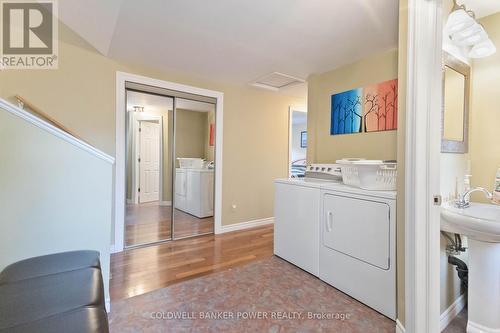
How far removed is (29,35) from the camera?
2193mm

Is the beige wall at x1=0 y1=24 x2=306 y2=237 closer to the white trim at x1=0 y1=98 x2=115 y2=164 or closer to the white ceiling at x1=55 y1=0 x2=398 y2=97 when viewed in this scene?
the white ceiling at x1=55 y1=0 x2=398 y2=97

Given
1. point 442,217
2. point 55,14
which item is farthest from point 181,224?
point 442,217

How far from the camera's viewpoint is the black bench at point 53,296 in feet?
2.69

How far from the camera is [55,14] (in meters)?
2.07

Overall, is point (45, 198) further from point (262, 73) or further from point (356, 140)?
point (356, 140)

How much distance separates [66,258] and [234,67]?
252 cm

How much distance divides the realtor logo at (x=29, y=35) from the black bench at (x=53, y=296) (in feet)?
6.59

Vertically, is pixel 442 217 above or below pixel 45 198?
below

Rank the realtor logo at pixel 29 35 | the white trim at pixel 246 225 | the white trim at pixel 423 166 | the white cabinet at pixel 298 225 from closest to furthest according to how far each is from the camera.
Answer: the white trim at pixel 423 166, the realtor logo at pixel 29 35, the white cabinet at pixel 298 225, the white trim at pixel 246 225

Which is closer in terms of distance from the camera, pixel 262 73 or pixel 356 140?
pixel 356 140

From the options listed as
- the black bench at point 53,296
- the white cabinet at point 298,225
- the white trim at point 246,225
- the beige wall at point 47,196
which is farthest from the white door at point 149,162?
the black bench at point 53,296

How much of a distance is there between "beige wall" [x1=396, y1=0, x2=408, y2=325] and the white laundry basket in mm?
248

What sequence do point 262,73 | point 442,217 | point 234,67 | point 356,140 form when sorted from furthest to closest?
point 262,73, point 234,67, point 356,140, point 442,217

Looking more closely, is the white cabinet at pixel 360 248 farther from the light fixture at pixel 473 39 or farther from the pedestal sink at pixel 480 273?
the light fixture at pixel 473 39
